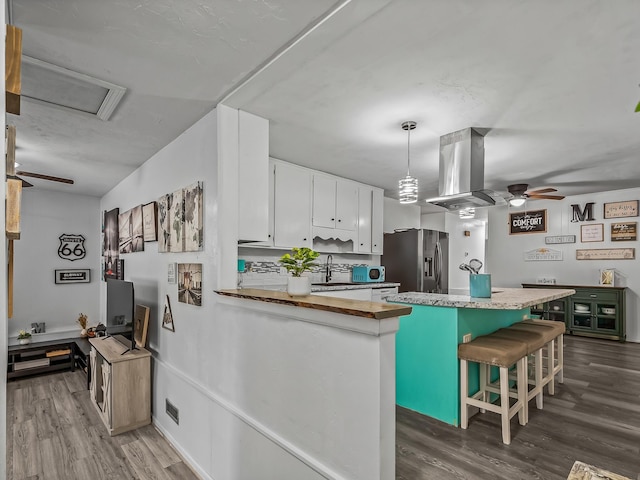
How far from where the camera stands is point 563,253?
A: 6.05 metres

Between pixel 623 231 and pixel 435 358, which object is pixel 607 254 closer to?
pixel 623 231

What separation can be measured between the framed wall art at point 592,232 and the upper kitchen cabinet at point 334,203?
4.08m

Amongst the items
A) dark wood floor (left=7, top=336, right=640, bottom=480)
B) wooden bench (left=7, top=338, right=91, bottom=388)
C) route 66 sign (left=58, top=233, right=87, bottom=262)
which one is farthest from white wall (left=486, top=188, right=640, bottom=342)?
route 66 sign (left=58, top=233, right=87, bottom=262)

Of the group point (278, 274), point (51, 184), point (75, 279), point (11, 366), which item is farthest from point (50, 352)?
point (278, 274)

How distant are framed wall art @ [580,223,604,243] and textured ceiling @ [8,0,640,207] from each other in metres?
2.74

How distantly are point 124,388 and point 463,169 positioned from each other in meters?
3.44

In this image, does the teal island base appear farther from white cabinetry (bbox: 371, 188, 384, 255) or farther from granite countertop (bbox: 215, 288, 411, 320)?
white cabinetry (bbox: 371, 188, 384, 255)

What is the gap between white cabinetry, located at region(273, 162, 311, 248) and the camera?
12.8ft

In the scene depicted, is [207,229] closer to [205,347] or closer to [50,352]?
[205,347]

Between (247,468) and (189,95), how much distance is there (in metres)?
2.26

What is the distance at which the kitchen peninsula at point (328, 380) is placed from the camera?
1.34 meters

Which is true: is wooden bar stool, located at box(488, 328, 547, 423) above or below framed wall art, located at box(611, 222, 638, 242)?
below

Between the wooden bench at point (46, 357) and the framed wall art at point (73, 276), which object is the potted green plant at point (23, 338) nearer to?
the wooden bench at point (46, 357)

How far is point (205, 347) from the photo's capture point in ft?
8.01
